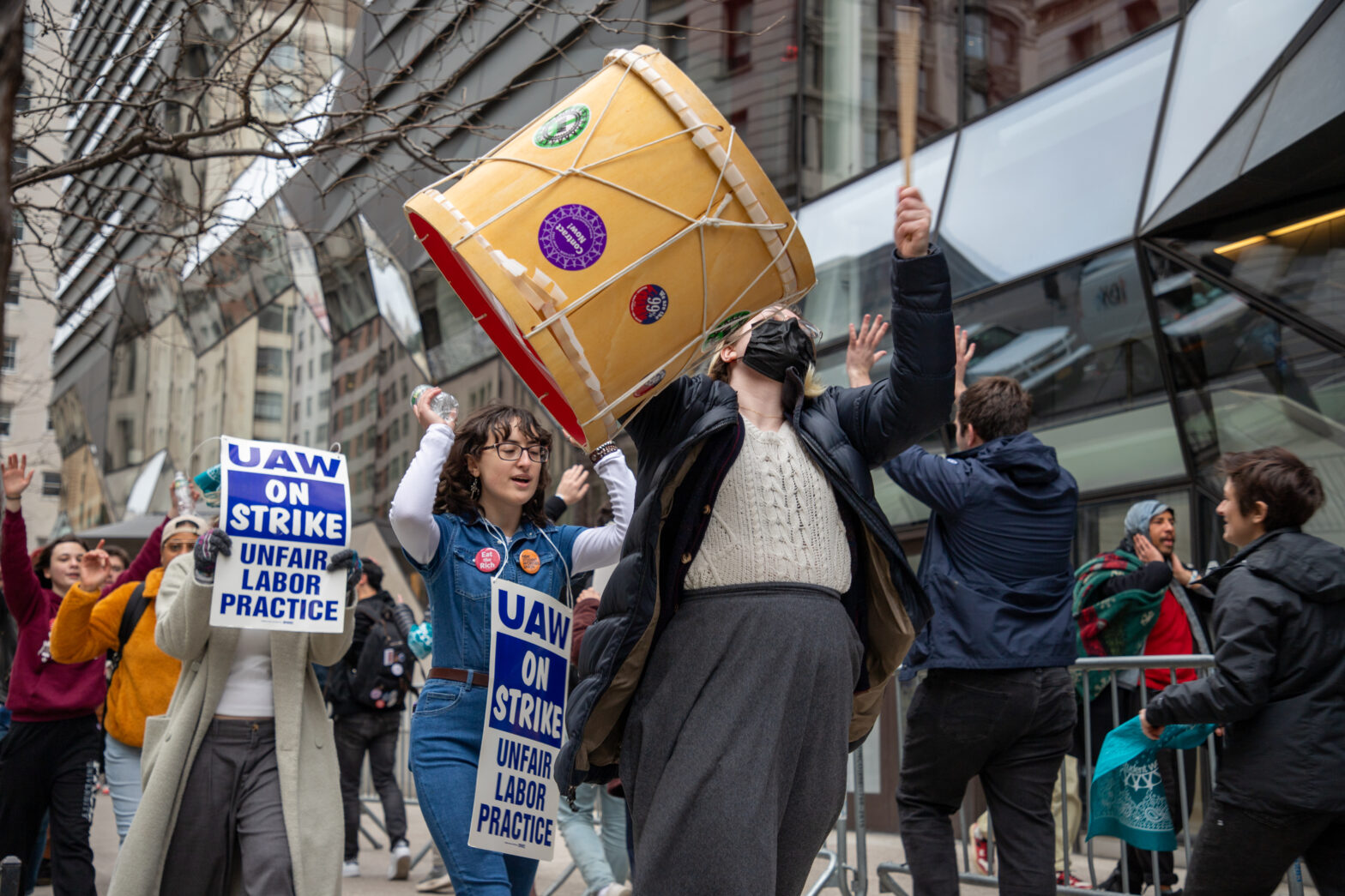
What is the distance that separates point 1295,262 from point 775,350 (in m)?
5.96

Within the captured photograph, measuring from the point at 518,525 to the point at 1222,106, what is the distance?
19.6 feet

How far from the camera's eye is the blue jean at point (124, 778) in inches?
237

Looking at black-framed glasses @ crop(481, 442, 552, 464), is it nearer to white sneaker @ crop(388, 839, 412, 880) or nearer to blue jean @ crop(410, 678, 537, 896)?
blue jean @ crop(410, 678, 537, 896)

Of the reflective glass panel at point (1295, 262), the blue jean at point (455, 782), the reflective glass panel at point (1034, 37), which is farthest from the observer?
the reflective glass panel at point (1034, 37)

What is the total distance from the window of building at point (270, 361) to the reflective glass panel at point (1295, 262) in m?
Result: 20.5

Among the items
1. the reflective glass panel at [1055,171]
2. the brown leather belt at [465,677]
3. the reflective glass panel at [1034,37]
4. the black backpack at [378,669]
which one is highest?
the reflective glass panel at [1034,37]

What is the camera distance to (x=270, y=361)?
26.0 metres

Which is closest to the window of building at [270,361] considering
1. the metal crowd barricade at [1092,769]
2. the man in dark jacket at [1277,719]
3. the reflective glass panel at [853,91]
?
the reflective glass panel at [853,91]

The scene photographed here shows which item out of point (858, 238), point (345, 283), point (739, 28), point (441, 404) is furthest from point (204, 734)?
point (345, 283)

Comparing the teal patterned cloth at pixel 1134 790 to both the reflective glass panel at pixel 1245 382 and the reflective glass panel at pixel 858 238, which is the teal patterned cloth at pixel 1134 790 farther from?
the reflective glass panel at pixel 858 238

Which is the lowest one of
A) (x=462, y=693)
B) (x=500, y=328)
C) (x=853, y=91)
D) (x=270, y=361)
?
(x=462, y=693)

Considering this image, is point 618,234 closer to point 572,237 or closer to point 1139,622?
point 572,237

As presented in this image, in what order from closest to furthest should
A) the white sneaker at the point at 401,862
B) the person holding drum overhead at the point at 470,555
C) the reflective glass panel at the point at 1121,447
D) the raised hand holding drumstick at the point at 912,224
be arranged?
1. the raised hand holding drumstick at the point at 912,224
2. the person holding drum overhead at the point at 470,555
3. the white sneaker at the point at 401,862
4. the reflective glass panel at the point at 1121,447

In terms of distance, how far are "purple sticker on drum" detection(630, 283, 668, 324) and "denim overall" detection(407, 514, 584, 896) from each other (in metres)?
1.64
